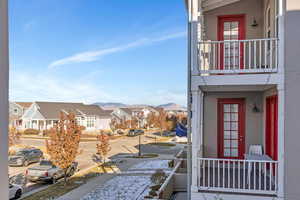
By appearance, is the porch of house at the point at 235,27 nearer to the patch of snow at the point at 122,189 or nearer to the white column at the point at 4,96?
the patch of snow at the point at 122,189

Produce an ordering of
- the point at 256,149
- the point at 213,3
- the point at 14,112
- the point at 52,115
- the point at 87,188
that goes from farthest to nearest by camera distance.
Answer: the point at 52,115
the point at 87,188
the point at 213,3
the point at 256,149
the point at 14,112

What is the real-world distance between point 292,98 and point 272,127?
1.75m

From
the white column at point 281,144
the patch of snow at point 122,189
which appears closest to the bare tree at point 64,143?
the patch of snow at point 122,189

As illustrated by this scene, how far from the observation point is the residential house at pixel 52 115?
3625 centimetres

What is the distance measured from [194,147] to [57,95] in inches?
1017

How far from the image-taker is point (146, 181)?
41.7 feet

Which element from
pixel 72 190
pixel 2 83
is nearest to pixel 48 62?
pixel 72 190

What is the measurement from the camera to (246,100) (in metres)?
8.36

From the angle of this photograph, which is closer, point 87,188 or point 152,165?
point 87,188

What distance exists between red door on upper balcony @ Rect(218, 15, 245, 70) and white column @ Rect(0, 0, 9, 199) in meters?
8.02

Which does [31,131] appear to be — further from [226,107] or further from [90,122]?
[226,107]

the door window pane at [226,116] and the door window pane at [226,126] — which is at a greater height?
the door window pane at [226,116]

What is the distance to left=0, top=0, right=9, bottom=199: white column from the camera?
83cm

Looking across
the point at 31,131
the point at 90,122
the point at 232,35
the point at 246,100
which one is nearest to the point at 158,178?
the point at 246,100
